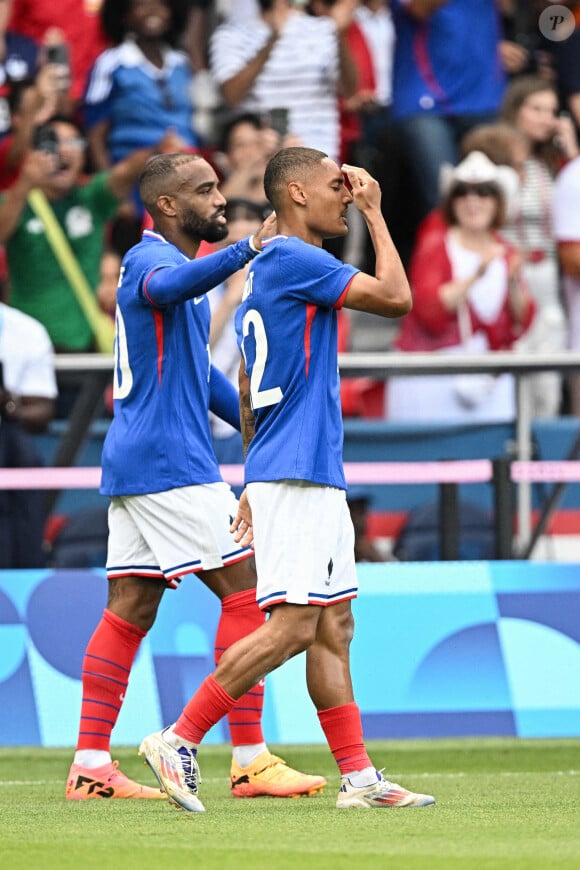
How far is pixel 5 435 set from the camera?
945cm

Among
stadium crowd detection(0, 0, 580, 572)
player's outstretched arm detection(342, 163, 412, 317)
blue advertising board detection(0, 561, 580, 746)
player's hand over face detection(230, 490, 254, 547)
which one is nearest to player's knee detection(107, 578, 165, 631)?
player's hand over face detection(230, 490, 254, 547)

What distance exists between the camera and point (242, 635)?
22.4 feet

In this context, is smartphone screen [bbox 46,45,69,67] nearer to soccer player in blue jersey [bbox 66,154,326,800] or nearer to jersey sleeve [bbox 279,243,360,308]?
soccer player in blue jersey [bbox 66,154,326,800]

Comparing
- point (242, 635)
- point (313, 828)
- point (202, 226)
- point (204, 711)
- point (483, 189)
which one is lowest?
point (313, 828)

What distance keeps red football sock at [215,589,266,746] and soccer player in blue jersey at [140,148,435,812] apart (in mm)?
726

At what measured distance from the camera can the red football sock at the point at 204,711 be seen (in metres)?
5.95

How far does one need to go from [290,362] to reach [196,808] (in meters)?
1.58

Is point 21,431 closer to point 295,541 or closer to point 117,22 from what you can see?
point 295,541

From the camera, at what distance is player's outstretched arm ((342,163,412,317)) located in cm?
579

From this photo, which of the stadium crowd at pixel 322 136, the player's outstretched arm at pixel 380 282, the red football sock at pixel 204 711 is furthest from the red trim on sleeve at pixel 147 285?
the stadium crowd at pixel 322 136

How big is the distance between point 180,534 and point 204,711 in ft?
3.21

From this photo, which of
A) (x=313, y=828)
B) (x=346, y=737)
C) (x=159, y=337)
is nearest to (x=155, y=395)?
(x=159, y=337)

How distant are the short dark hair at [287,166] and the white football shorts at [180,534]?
1284 millimetres

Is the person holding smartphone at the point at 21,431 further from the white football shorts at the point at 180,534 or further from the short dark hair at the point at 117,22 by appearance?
the short dark hair at the point at 117,22
